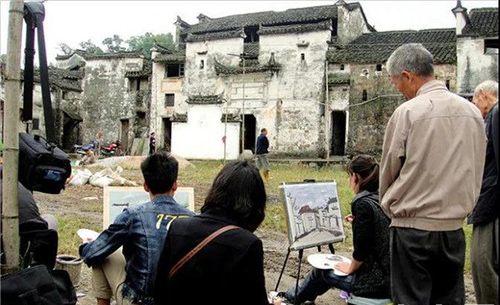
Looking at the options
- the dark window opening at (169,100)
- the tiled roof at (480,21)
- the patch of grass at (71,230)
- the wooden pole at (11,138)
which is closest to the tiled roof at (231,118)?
the dark window opening at (169,100)

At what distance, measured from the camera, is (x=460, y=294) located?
8.96 feet

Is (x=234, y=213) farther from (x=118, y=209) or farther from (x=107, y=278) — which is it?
(x=118, y=209)

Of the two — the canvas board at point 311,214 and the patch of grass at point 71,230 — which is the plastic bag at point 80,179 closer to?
the patch of grass at point 71,230

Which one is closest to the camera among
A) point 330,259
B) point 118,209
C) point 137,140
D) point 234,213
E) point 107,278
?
point 234,213

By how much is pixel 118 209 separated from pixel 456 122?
271 cm

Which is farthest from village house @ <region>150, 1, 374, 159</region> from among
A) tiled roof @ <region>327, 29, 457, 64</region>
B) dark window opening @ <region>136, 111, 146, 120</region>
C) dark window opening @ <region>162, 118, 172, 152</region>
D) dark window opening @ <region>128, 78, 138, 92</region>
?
dark window opening @ <region>128, 78, 138, 92</region>

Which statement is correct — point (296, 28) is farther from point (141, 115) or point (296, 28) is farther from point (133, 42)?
point (133, 42)

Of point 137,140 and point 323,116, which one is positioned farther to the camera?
point 137,140

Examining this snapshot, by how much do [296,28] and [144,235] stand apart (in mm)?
23164

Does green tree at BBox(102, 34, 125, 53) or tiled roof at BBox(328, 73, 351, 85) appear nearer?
tiled roof at BBox(328, 73, 351, 85)

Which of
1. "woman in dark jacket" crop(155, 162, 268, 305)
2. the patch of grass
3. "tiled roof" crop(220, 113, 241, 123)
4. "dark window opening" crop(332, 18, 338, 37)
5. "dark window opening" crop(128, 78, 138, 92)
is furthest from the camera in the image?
"dark window opening" crop(128, 78, 138, 92)

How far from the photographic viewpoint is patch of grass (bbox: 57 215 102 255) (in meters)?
5.57

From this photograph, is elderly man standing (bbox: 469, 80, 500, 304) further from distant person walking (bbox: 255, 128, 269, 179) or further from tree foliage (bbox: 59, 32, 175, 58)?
tree foliage (bbox: 59, 32, 175, 58)

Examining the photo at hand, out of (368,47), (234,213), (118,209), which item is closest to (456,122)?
(234,213)
